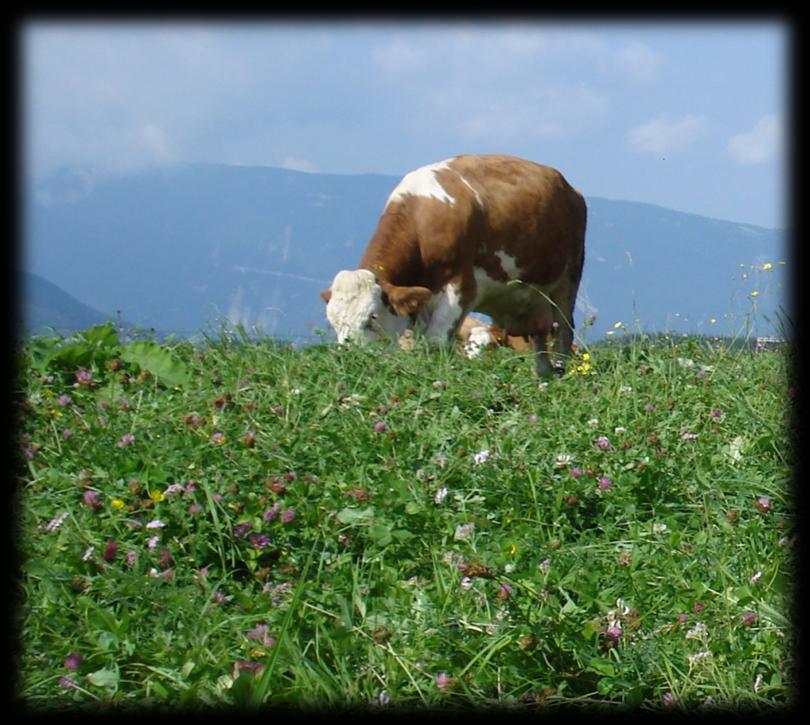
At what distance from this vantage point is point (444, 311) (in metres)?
9.36

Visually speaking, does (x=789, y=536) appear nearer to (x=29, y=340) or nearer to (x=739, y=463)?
(x=739, y=463)

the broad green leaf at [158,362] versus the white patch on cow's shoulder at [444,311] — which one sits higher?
the white patch on cow's shoulder at [444,311]

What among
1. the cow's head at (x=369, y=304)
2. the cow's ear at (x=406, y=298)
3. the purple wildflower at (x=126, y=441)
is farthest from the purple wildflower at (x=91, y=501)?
the cow's ear at (x=406, y=298)

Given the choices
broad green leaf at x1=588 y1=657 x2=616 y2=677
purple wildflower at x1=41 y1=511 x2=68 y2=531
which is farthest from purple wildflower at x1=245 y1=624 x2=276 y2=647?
purple wildflower at x1=41 y1=511 x2=68 y2=531

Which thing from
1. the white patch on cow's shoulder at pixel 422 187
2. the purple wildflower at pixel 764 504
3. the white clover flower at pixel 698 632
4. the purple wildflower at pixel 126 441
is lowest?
the white clover flower at pixel 698 632

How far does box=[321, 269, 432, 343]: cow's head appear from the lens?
867cm

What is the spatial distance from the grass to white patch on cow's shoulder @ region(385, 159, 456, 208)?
439 cm

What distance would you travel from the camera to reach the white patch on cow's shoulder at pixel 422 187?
9.61 meters

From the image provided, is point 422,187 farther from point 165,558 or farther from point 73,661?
point 73,661

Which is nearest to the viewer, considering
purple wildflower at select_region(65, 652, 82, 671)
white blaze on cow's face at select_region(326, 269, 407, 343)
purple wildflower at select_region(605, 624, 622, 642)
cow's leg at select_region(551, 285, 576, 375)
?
purple wildflower at select_region(65, 652, 82, 671)

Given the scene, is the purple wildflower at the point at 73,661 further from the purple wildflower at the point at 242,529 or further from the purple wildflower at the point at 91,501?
the purple wildflower at the point at 91,501

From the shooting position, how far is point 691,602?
3135 millimetres

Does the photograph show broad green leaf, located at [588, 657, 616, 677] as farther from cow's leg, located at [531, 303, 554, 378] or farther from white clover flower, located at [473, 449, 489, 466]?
cow's leg, located at [531, 303, 554, 378]

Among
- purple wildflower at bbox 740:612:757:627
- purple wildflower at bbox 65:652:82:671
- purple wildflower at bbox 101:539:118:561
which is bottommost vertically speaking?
purple wildflower at bbox 65:652:82:671
